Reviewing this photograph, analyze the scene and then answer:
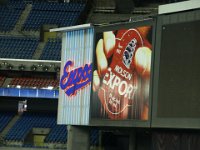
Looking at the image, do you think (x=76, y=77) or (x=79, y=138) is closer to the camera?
(x=76, y=77)

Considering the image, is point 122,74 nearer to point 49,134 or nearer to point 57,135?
point 57,135

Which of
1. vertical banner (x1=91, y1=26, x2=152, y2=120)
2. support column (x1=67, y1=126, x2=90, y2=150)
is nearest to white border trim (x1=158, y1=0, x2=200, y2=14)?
vertical banner (x1=91, y1=26, x2=152, y2=120)

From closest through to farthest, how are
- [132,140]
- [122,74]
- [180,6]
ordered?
[180,6], [122,74], [132,140]

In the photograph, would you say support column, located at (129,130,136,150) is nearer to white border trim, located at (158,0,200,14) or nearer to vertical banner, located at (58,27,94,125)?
vertical banner, located at (58,27,94,125)

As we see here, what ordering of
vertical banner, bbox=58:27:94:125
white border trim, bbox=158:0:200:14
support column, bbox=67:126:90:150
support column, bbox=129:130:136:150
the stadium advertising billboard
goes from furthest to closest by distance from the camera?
support column, bbox=67:126:90:150 → support column, bbox=129:130:136:150 → vertical banner, bbox=58:27:94:125 → the stadium advertising billboard → white border trim, bbox=158:0:200:14

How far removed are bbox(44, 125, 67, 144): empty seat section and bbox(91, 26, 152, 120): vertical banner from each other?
480 inches

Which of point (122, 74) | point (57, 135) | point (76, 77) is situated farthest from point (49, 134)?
point (122, 74)

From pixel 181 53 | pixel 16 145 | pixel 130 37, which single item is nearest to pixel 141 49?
pixel 130 37

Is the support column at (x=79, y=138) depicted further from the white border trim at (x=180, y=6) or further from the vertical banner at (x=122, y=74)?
the white border trim at (x=180, y=6)

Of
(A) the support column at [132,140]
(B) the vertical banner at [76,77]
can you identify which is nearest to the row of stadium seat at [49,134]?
(A) the support column at [132,140]

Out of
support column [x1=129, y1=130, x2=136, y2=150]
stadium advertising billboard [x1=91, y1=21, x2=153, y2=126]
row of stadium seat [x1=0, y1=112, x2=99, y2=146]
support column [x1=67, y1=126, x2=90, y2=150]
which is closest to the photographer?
stadium advertising billboard [x1=91, y1=21, x2=153, y2=126]

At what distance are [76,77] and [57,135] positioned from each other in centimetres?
1122

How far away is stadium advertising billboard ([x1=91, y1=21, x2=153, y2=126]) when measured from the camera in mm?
31375

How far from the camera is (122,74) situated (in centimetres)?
3306
